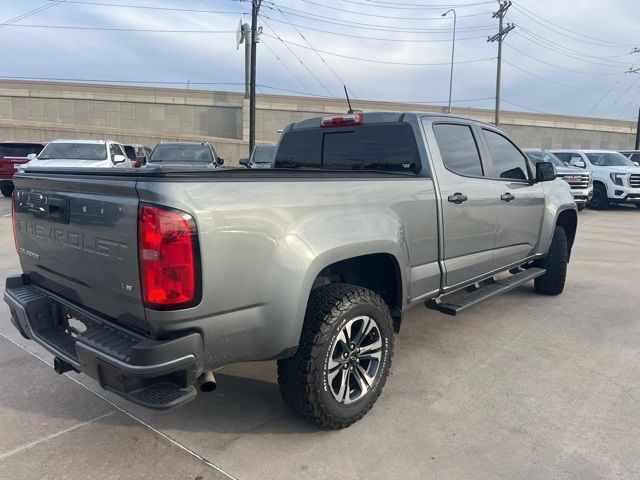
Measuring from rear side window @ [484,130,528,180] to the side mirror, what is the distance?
0.12 m

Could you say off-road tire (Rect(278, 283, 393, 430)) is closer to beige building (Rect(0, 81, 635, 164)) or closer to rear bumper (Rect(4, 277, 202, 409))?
rear bumper (Rect(4, 277, 202, 409))

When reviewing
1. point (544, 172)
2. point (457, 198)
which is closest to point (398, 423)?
point (457, 198)

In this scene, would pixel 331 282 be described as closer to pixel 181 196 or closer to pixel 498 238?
pixel 181 196

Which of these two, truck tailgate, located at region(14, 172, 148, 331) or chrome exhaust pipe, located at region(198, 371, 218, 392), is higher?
truck tailgate, located at region(14, 172, 148, 331)

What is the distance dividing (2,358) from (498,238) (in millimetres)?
4290

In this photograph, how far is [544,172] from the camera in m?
5.02

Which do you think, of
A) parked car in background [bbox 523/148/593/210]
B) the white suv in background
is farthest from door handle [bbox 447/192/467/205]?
the white suv in background

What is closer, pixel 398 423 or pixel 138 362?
pixel 138 362

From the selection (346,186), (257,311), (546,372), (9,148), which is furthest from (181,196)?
(9,148)

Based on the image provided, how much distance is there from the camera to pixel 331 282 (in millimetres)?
3275

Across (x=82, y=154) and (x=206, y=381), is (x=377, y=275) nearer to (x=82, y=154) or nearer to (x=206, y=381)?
(x=206, y=381)

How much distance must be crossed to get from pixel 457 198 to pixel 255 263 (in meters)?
2.03

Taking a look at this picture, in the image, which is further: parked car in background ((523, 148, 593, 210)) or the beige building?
the beige building

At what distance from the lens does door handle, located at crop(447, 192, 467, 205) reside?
380 cm
